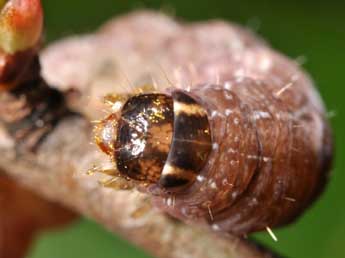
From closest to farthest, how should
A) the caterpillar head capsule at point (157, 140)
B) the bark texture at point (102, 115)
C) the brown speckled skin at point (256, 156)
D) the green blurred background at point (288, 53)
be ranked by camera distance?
1. the caterpillar head capsule at point (157, 140)
2. the brown speckled skin at point (256, 156)
3. the bark texture at point (102, 115)
4. the green blurred background at point (288, 53)

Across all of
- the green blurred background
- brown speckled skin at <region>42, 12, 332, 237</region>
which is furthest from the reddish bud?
the green blurred background

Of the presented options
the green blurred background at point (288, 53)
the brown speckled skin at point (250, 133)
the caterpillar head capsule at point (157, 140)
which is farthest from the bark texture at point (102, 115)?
the green blurred background at point (288, 53)

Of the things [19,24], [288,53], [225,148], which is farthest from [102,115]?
[288,53]

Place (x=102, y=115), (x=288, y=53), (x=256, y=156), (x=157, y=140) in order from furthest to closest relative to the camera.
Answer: (x=288, y=53) < (x=102, y=115) < (x=256, y=156) < (x=157, y=140)

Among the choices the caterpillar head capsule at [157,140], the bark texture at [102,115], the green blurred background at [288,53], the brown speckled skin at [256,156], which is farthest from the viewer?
the green blurred background at [288,53]

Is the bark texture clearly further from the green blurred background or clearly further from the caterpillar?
the green blurred background

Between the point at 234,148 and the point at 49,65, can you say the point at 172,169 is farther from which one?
the point at 49,65

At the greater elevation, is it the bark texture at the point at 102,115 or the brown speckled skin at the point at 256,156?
the brown speckled skin at the point at 256,156

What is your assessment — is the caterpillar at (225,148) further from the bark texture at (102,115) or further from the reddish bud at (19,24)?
the reddish bud at (19,24)

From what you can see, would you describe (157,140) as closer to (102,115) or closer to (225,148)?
(225,148)
